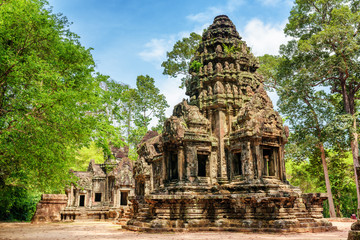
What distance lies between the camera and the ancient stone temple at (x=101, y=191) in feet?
76.8

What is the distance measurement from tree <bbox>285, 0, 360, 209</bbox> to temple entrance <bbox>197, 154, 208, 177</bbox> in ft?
34.1

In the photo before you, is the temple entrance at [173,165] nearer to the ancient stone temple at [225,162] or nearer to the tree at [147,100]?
the ancient stone temple at [225,162]

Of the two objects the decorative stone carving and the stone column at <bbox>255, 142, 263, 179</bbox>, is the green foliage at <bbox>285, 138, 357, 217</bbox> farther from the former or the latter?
the stone column at <bbox>255, 142, 263, 179</bbox>

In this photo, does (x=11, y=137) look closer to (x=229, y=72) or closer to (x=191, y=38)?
(x=229, y=72)

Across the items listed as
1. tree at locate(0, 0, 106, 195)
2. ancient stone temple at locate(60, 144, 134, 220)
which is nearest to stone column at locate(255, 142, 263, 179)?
tree at locate(0, 0, 106, 195)

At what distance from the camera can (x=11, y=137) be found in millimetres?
9781

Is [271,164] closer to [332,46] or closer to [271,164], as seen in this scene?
[271,164]

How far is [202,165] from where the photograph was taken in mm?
13602

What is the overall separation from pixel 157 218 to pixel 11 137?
5.85m

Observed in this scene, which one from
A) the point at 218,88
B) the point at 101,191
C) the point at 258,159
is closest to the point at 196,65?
the point at 218,88

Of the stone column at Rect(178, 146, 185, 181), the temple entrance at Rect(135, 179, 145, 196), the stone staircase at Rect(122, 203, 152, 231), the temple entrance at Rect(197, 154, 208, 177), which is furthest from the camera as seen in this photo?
the temple entrance at Rect(135, 179, 145, 196)

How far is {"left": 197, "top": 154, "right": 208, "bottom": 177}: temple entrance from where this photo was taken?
43.4 ft

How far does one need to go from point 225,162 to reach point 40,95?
26.0 feet

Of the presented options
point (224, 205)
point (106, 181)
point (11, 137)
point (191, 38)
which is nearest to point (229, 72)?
point (224, 205)
